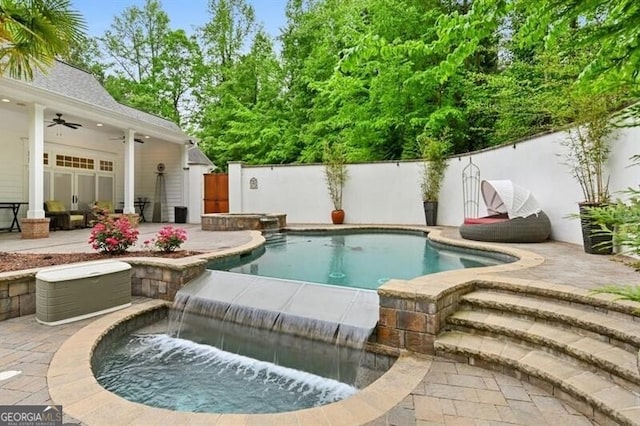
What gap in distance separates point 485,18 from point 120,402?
3.02m

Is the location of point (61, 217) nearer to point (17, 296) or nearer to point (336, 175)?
point (17, 296)

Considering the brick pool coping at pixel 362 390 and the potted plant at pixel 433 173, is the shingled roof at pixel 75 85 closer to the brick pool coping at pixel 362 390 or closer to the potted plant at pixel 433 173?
the brick pool coping at pixel 362 390

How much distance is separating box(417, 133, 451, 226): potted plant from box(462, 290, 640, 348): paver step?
7.63m

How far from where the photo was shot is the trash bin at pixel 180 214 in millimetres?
13367

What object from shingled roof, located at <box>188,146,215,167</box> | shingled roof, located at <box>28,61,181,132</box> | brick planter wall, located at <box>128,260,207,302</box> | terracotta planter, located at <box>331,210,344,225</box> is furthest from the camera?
shingled roof, located at <box>188,146,215,167</box>

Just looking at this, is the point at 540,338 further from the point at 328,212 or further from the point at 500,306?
the point at 328,212

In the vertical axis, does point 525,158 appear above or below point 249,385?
above

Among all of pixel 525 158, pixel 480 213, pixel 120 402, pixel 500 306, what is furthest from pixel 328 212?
pixel 120 402

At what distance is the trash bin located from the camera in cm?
1337

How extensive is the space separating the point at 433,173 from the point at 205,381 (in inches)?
376

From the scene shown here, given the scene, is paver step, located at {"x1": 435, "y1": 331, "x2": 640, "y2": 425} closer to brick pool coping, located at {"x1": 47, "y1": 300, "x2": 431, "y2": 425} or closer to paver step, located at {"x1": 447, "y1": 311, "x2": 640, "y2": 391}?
paver step, located at {"x1": 447, "y1": 311, "x2": 640, "y2": 391}

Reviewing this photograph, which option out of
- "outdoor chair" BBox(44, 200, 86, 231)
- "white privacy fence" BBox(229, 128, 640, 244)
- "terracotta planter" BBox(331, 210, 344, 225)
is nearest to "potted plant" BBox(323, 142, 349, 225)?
"terracotta planter" BBox(331, 210, 344, 225)

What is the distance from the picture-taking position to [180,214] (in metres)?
13.4

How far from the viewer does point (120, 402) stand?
215 cm
